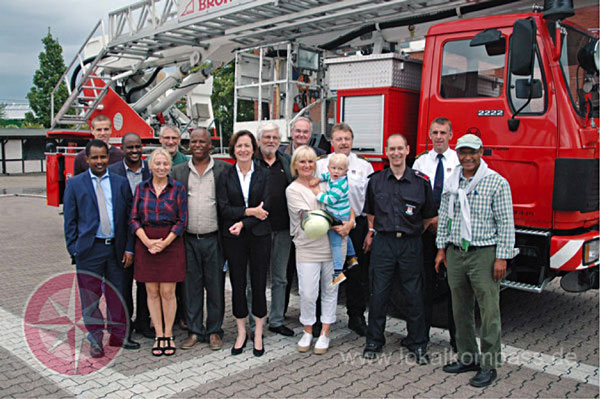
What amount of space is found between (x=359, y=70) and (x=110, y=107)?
6.81 m

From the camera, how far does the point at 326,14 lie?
6488mm

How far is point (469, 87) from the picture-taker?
16.0 ft

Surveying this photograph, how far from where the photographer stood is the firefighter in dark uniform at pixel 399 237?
166 inches

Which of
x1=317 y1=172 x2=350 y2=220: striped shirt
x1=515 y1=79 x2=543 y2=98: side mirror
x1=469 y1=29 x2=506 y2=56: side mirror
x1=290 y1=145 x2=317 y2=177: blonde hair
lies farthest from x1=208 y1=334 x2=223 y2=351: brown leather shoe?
x1=469 y1=29 x2=506 y2=56: side mirror

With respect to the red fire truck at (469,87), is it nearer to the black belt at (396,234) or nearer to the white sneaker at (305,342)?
the black belt at (396,234)

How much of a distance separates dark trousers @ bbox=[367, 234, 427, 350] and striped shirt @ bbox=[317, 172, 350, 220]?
0.34 metres

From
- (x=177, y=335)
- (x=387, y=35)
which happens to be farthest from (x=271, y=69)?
(x=177, y=335)

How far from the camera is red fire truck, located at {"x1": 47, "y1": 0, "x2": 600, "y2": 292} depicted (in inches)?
173

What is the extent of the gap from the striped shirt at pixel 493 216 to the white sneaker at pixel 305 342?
154 centimetres

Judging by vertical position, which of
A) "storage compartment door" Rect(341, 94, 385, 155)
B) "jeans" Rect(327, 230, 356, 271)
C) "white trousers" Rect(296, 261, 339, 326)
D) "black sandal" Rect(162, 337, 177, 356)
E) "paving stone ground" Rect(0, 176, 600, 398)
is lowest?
"paving stone ground" Rect(0, 176, 600, 398)

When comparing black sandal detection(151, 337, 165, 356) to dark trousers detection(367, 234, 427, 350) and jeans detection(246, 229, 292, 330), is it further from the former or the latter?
dark trousers detection(367, 234, 427, 350)

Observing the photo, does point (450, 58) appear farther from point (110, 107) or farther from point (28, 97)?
point (28, 97)

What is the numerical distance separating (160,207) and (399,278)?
1991 millimetres

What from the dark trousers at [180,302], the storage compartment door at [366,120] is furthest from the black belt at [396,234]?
the dark trousers at [180,302]
